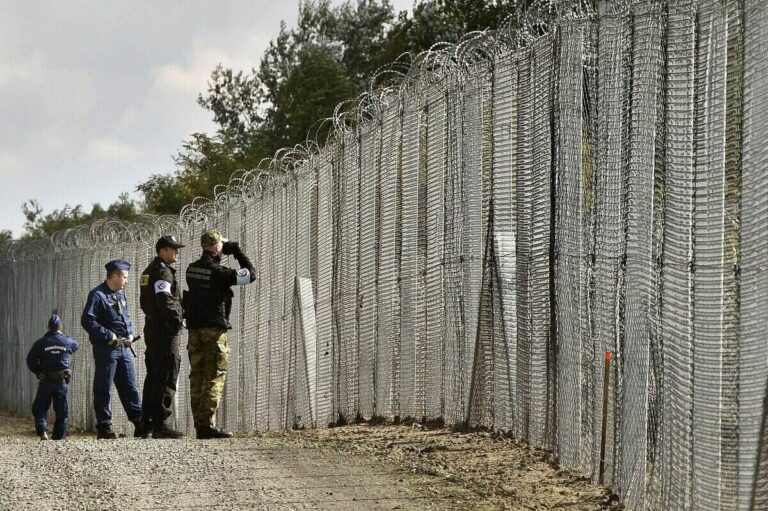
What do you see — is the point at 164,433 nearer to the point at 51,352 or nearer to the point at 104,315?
the point at 104,315

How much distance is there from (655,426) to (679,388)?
0.35m

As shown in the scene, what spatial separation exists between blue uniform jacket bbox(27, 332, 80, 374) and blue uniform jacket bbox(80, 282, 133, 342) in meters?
2.13

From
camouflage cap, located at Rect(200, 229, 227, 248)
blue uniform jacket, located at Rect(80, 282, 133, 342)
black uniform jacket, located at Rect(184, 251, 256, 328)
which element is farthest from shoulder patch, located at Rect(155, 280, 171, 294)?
blue uniform jacket, located at Rect(80, 282, 133, 342)

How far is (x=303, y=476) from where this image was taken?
765 cm

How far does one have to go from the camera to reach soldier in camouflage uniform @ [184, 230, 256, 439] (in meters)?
10.5

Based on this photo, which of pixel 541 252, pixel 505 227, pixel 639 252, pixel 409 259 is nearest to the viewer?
pixel 639 252

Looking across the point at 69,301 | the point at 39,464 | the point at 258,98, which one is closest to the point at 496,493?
the point at 39,464

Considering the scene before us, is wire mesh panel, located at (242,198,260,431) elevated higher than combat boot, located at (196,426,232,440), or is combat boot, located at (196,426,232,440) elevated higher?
wire mesh panel, located at (242,198,260,431)

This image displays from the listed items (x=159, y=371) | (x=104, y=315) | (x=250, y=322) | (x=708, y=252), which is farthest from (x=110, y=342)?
(x=708, y=252)

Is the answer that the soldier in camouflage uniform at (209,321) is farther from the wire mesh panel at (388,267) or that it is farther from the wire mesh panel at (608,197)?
the wire mesh panel at (608,197)

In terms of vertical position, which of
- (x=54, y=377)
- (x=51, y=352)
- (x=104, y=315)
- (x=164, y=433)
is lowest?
(x=164, y=433)

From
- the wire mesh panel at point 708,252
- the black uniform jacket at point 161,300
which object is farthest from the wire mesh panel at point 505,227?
the black uniform jacket at point 161,300

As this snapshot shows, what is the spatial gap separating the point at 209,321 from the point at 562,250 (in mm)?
4310

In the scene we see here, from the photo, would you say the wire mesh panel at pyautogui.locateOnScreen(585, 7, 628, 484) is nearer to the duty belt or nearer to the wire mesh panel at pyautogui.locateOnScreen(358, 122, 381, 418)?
the wire mesh panel at pyautogui.locateOnScreen(358, 122, 381, 418)
